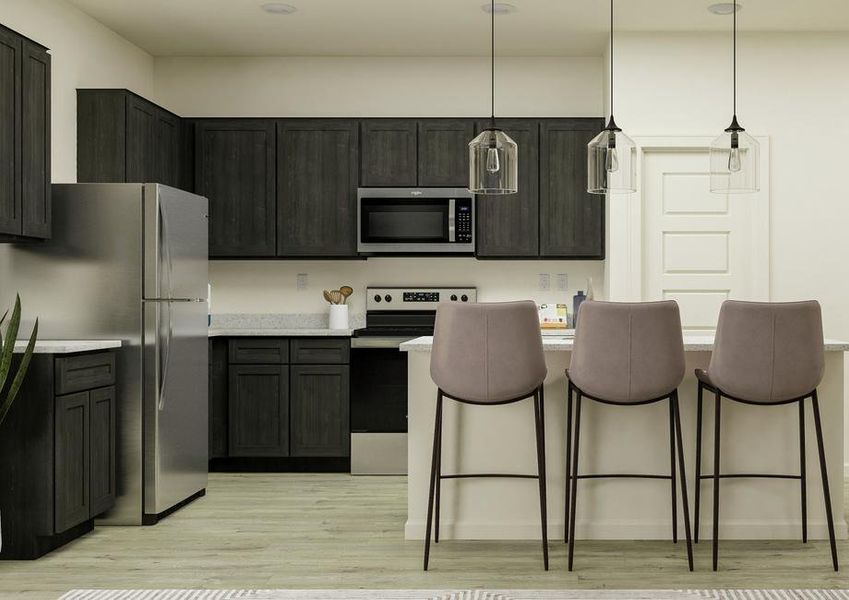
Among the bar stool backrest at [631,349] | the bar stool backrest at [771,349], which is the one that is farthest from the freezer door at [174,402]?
the bar stool backrest at [771,349]

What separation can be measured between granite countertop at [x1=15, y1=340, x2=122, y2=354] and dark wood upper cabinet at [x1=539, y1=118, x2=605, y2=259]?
9.29ft

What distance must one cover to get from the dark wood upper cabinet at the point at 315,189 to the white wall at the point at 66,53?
3.83ft

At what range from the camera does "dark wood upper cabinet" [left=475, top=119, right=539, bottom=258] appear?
571 centimetres

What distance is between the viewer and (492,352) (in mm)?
3402

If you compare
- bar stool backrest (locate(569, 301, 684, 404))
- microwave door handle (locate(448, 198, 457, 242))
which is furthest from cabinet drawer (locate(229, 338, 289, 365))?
bar stool backrest (locate(569, 301, 684, 404))

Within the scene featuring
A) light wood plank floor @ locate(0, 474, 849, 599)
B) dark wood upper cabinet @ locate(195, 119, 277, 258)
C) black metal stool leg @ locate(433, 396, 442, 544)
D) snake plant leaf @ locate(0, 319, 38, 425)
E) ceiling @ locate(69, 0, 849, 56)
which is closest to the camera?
light wood plank floor @ locate(0, 474, 849, 599)

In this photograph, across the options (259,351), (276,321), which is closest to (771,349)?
(259,351)

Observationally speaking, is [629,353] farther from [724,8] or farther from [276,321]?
[276,321]

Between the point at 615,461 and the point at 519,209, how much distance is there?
232 centimetres

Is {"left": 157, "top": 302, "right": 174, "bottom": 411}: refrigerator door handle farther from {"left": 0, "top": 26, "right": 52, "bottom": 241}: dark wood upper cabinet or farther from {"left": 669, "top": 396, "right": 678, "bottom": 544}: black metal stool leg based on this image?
{"left": 669, "top": 396, "right": 678, "bottom": 544}: black metal stool leg

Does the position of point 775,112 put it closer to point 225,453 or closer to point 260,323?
point 260,323

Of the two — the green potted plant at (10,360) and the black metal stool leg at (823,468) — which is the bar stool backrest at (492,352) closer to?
the black metal stool leg at (823,468)


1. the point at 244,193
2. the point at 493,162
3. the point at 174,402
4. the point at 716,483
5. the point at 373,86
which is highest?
the point at 373,86

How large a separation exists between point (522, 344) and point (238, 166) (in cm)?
305
